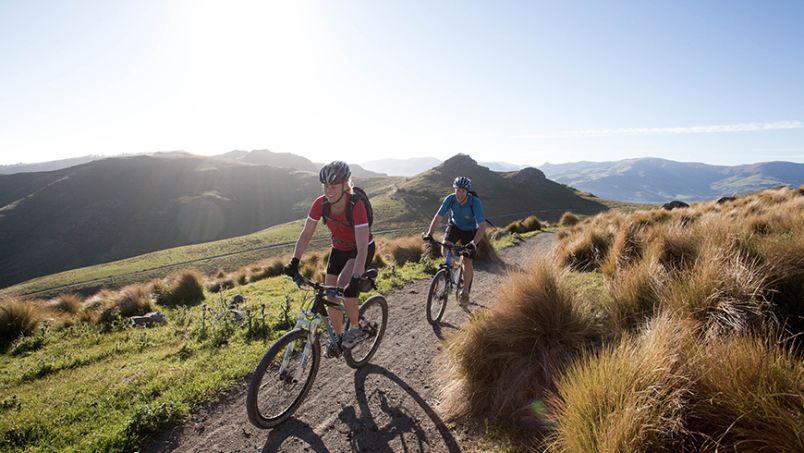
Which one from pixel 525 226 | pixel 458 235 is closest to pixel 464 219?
pixel 458 235

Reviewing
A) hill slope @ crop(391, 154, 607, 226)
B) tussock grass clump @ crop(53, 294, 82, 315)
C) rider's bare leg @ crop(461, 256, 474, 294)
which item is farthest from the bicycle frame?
hill slope @ crop(391, 154, 607, 226)

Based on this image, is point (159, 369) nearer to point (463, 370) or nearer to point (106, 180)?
point (463, 370)

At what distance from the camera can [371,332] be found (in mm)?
6371

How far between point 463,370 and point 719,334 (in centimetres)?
294

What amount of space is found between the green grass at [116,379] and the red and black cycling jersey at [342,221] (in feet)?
3.40

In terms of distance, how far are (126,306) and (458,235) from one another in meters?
10.5

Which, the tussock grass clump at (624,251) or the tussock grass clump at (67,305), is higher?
the tussock grass clump at (624,251)

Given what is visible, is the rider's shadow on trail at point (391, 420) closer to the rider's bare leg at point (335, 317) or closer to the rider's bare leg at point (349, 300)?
the rider's bare leg at point (335, 317)

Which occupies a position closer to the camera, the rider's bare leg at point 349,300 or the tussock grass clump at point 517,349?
the tussock grass clump at point 517,349

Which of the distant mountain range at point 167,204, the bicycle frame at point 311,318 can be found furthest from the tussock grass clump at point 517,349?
the distant mountain range at point 167,204

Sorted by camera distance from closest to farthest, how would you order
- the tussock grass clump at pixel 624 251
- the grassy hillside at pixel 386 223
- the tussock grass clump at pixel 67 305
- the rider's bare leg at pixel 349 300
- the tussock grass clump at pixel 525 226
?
1. the rider's bare leg at pixel 349 300
2. the tussock grass clump at pixel 624 251
3. the tussock grass clump at pixel 67 305
4. the tussock grass clump at pixel 525 226
5. the grassy hillside at pixel 386 223

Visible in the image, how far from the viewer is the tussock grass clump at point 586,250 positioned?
36.2 ft

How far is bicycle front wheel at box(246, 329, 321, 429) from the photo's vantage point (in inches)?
180

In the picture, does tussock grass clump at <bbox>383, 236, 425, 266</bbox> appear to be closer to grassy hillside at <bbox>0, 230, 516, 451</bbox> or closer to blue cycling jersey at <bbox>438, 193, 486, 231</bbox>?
grassy hillside at <bbox>0, 230, 516, 451</bbox>
